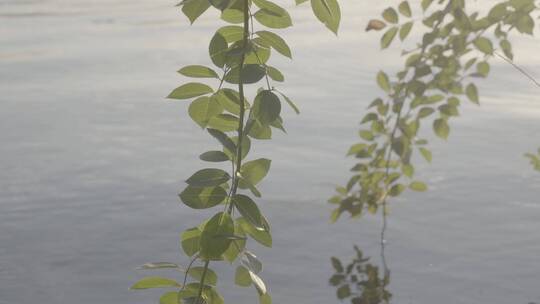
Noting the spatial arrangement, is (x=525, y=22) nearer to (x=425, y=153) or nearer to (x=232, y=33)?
(x=425, y=153)

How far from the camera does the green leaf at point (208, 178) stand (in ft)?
2.97

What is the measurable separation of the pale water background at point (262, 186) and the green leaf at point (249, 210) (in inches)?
45.7

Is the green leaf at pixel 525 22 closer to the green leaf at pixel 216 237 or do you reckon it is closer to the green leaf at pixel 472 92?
the green leaf at pixel 472 92

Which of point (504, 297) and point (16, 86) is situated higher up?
point (504, 297)

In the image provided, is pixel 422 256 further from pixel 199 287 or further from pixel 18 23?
pixel 18 23

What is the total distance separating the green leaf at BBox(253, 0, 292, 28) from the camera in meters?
0.90

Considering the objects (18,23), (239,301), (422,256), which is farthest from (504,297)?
(18,23)

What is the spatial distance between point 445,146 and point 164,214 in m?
1.04

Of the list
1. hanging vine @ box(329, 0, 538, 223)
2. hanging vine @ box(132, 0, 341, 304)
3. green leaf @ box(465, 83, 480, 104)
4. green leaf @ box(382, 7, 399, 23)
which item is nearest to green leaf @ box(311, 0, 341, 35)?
hanging vine @ box(132, 0, 341, 304)

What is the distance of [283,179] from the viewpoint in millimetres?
2877

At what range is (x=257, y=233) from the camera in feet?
3.19

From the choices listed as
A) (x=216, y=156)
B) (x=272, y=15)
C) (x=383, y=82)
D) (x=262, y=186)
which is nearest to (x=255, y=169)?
(x=216, y=156)

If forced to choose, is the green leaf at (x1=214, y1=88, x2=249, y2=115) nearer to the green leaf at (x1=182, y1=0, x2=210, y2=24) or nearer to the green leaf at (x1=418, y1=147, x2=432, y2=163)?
the green leaf at (x1=182, y1=0, x2=210, y2=24)

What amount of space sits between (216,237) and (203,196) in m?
0.06
